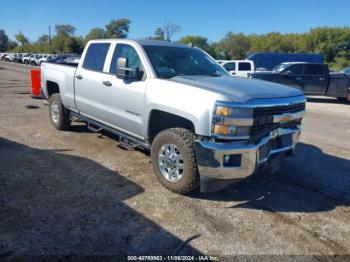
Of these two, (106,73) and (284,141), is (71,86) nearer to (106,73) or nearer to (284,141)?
(106,73)

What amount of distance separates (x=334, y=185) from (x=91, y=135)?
179 inches

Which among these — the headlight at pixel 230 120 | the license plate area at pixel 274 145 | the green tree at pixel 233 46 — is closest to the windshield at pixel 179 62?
the headlight at pixel 230 120

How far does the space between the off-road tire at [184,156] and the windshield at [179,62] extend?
865 millimetres

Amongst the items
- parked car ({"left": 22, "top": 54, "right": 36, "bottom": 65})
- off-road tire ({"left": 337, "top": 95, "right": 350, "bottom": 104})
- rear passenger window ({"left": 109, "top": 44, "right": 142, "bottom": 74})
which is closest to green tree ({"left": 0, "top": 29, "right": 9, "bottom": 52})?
parked car ({"left": 22, "top": 54, "right": 36, "bottom": 65})

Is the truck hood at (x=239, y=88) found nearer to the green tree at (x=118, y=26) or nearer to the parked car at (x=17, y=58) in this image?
the parked car at (x=17, y=58)

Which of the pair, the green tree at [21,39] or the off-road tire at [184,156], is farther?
the green tree at [21,39]

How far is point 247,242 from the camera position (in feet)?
11.1

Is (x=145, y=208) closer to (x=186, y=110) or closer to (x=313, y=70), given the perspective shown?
(x=186, y=110)

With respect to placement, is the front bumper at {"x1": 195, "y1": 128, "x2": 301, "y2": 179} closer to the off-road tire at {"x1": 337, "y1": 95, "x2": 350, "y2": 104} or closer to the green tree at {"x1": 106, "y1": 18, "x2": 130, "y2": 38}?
the off-road tire at {"x1": 337, "y1": 95, "x2": 350, "y2": 104}

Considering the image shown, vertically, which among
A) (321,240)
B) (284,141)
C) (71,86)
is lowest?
(321,240)

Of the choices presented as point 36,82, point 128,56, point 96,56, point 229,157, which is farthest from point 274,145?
point 36,82

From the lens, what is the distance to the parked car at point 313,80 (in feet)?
48.8

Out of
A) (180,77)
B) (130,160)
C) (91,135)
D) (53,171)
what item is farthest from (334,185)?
(91,135)

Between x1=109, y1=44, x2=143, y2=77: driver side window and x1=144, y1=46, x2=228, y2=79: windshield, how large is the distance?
0.63 feet
